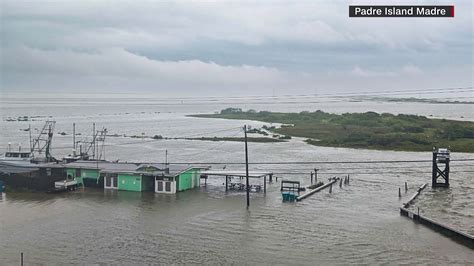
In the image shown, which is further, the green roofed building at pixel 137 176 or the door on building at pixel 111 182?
the door on building at pixel 111 182

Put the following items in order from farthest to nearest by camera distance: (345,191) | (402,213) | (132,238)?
(345,191) → (402,213) → (132,238)

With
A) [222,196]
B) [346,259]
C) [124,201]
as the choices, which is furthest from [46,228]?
[346,259]

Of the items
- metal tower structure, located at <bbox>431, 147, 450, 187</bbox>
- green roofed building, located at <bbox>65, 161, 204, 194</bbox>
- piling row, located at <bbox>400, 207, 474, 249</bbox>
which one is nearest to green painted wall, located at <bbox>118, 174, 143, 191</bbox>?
green roofed building, located at <bbox>65, 161, 204, 194</bbox>

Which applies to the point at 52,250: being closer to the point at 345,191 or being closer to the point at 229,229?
the point at 229,229

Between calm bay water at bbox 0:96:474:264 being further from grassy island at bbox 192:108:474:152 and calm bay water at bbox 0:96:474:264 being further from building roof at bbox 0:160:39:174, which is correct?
grassy island at bbox 192:108:474:152

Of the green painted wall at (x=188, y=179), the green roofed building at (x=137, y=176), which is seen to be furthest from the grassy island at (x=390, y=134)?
the green roofed building at (x=137, y=176)

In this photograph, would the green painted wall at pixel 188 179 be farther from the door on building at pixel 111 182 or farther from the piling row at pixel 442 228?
the piling row at pixel 442 228
